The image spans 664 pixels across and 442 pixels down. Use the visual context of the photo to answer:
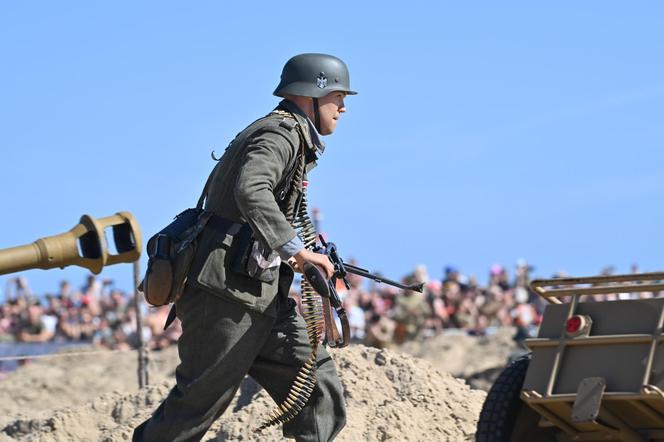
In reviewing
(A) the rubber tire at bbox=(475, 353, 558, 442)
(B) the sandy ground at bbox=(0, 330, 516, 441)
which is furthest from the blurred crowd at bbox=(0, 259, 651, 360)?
(A) the rubber tire at bbox=(475, 353, 558, 442)

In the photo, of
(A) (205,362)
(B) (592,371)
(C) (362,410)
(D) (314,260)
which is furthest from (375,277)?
(C) (362,410)

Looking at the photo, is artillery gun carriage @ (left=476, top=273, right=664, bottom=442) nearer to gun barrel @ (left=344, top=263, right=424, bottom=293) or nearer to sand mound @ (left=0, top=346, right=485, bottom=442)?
gun barrel @ (left=344, top=263, right=424, bottom=293)

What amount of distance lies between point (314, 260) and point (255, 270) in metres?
0.26

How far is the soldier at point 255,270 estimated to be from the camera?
5766 millimetres

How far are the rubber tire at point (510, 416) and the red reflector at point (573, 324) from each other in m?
0.46

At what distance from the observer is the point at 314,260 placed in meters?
5.77

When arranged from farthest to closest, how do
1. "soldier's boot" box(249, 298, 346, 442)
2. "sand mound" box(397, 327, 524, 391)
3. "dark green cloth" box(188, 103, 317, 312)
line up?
"sand mound" box(397, 327, 524, 391) < "soldier's boot" box(249, 298, 346, 442) < "dark green cloth" box(188, 103, 317, 312)

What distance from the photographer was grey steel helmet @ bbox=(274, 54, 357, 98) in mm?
6105

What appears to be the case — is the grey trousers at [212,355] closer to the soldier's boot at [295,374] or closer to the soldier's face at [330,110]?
the soldier's boot at [295,374]

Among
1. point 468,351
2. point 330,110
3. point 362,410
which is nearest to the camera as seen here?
point 330,110

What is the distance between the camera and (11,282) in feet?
71.1

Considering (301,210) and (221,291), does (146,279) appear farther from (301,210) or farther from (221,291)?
(301,210)

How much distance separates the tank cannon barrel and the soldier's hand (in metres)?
0.96

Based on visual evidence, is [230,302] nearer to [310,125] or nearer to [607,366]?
[310,125]
